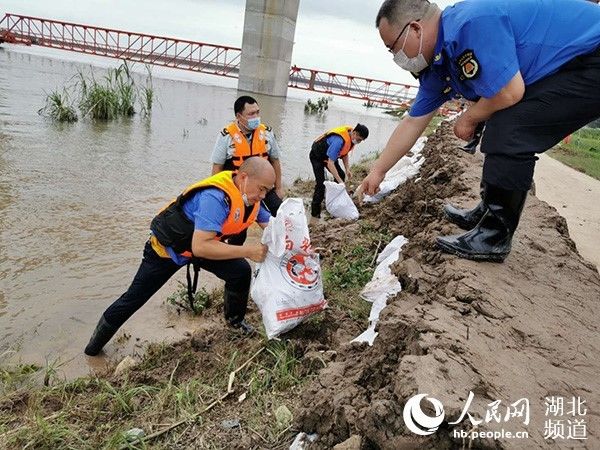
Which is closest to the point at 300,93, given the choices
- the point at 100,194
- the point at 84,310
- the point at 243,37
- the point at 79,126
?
the point at 243,37

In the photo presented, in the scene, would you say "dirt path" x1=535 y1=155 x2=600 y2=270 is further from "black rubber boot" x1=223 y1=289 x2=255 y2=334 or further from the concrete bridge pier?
the concrete bridge pier

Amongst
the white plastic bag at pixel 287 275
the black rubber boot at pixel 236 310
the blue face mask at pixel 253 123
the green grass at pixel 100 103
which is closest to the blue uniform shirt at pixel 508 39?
the white plastic bag at pixel 287 275

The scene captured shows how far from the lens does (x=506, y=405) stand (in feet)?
4.73

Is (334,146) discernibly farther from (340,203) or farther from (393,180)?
(393,180)

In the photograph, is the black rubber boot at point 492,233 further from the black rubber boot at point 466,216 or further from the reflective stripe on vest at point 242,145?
the reflective stripe on vest at point 242,145

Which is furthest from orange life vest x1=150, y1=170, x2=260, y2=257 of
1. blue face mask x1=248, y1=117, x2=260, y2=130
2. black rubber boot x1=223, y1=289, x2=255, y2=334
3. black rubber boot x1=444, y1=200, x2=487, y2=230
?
blue face mask x1=248, y1=117, x2=260, y2=130

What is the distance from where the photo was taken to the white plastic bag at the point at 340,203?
5.88 metres

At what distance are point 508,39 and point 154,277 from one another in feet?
7.61

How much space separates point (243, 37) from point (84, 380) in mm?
29713

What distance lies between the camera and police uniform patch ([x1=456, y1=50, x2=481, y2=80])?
2004 mm

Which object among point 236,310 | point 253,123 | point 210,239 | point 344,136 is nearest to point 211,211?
point 210,239

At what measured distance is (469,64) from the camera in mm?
2027

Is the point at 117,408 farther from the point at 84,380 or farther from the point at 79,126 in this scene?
the point at 79,126

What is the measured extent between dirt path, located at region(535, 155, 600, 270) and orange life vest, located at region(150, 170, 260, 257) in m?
3.24
